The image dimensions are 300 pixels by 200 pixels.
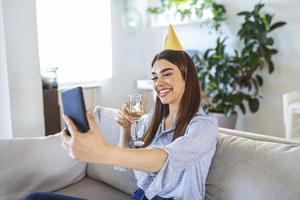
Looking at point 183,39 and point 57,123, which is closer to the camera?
point 57,123

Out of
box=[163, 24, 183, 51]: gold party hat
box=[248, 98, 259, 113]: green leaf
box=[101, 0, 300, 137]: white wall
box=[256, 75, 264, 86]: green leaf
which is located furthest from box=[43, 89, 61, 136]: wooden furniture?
box=[256, 75, 264, 86]: green leaf

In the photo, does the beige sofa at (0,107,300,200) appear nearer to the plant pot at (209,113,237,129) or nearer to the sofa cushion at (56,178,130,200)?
the sofa cushion at (56,178,130,200)

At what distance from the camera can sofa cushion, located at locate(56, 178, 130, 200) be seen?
1.57m

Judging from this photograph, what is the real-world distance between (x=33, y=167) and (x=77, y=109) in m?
0.97

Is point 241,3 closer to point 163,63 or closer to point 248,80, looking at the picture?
point 248,80

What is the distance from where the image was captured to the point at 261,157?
1124 mm

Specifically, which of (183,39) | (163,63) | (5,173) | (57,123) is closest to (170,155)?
(163,63)

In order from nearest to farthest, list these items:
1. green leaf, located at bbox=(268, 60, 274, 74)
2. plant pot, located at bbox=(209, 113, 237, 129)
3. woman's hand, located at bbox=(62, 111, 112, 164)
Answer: woman's hand, located at bbox=(62, 111, 112, 164), green leaf, located at bbox=(268, 60, 274, 74), plant pot, located at bbox=(209, 113, 237, 129)

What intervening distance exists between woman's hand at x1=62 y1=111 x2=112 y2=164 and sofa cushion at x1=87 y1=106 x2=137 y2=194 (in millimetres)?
816

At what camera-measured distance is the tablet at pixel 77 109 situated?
727 mm

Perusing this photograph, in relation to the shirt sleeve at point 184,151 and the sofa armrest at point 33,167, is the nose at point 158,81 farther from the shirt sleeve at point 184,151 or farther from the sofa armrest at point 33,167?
the sofa armrest at point 33,167

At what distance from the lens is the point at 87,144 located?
0.71m

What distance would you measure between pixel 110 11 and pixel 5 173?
8.91 ft

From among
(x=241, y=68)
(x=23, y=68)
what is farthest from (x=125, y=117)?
(x=241, y=68)
